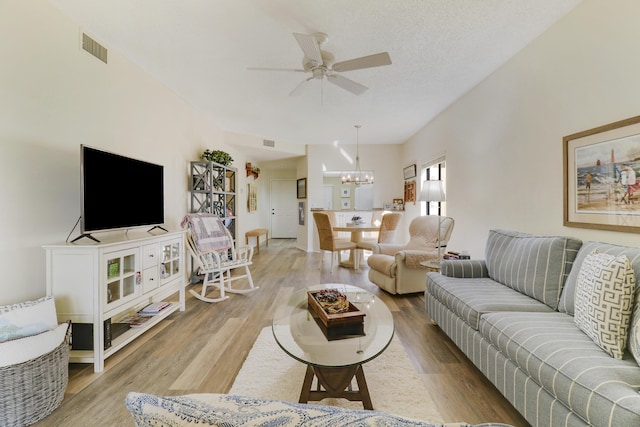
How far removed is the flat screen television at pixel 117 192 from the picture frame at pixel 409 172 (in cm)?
471

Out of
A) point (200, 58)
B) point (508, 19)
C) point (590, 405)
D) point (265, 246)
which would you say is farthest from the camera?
point (265, 246)

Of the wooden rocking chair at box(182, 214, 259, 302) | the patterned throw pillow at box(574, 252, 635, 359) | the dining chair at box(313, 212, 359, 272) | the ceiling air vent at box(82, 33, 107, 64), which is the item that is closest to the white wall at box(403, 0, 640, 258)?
the patterned throw pillow at box(574, 252, 635, 359)

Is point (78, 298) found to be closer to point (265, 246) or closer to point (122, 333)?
point (122, 333)

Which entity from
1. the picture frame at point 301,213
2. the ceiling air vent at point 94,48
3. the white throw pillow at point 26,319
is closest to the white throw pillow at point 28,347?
the white throw pillow at point 26,319

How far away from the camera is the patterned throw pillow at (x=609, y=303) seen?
1258mm

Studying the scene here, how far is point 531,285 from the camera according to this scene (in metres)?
1.99

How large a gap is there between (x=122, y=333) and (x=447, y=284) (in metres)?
2.82

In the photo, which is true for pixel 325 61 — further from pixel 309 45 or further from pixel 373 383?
pixel 373 383

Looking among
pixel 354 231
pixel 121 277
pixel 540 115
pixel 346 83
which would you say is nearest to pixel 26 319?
pixel 121 277

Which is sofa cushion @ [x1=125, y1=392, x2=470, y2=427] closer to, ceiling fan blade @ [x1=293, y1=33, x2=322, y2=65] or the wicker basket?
the wicker basket

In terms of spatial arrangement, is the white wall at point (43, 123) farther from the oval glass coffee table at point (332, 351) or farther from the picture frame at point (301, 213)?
the picture frame at point (301, 213)

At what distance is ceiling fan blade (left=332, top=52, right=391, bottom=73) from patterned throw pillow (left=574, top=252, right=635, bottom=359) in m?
1.92

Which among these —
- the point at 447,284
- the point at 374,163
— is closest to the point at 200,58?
the point at 447,284

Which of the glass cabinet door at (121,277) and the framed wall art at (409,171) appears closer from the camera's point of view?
the glass cabinet door at (121,277)
